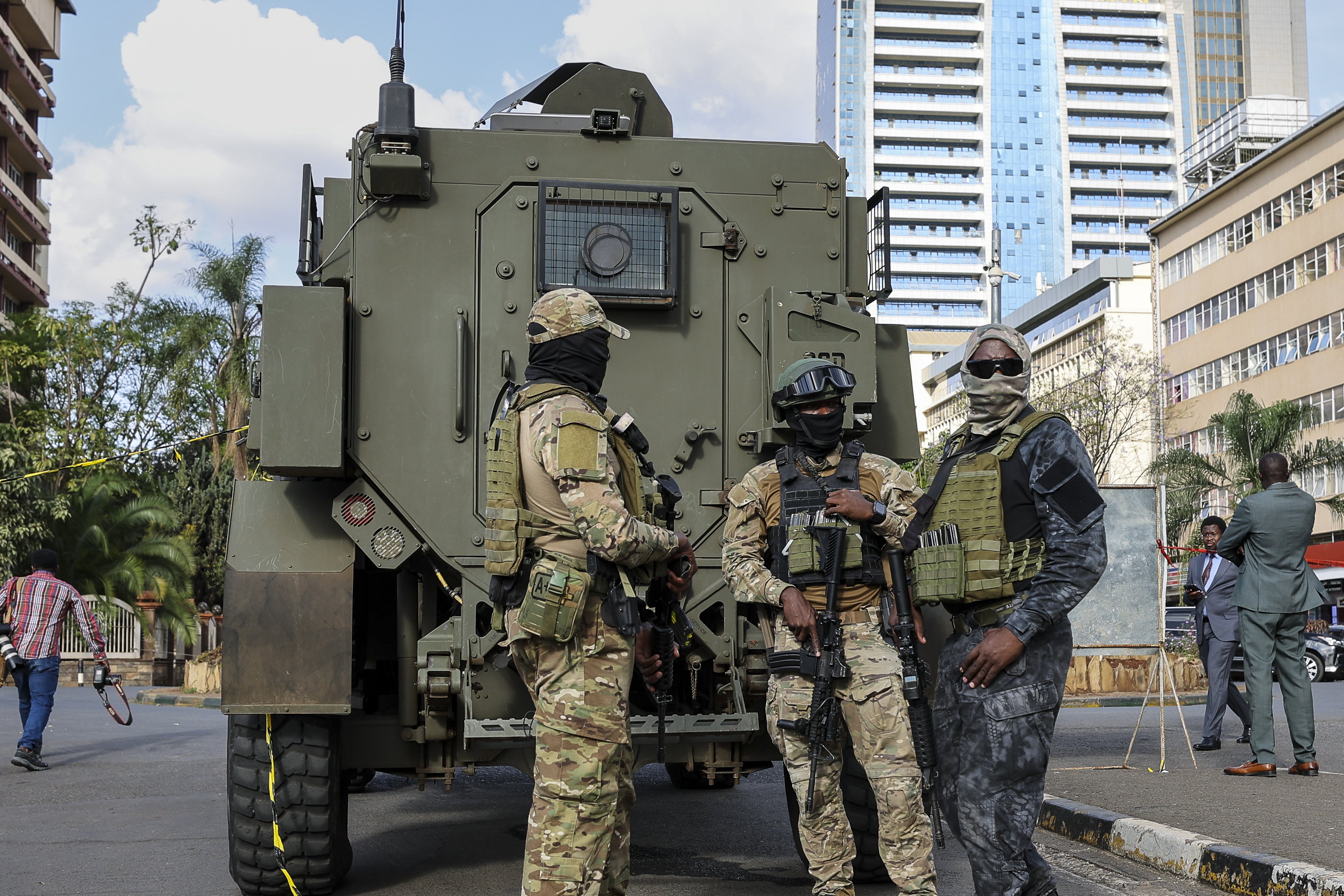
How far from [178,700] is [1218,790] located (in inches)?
656

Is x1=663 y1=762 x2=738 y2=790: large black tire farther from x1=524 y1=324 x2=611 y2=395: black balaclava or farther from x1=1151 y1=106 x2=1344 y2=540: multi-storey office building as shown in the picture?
x1=1151 y1=106 x2=1344 y2=540: multi-storey office building

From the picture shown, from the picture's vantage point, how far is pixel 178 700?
20531mm

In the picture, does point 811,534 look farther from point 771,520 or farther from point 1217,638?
point 1217,638

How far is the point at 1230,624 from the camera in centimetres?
1016

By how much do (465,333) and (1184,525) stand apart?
33894 mm

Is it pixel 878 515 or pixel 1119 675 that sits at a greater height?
pixel 878 515

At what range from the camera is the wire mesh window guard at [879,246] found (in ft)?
19.3

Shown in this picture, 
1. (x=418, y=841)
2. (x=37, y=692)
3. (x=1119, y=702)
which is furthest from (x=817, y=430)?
(x=1119, y=702)

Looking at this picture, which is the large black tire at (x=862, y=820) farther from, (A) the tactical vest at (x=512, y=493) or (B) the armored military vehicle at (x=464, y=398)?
(A) the tactical vest at (x=512, y=493)

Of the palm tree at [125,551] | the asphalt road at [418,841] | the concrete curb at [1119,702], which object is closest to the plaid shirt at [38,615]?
the asphalt road at [418,841]

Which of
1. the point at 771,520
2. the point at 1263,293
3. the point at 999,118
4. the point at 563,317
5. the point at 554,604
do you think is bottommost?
the point at 554,604

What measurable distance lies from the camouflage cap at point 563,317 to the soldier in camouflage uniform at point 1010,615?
3.78 feet

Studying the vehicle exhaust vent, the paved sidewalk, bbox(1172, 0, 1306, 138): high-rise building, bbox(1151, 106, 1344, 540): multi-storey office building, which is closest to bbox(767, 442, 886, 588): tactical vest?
the vehicle exhaust vent

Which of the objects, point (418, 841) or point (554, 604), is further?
point (418, 841)
